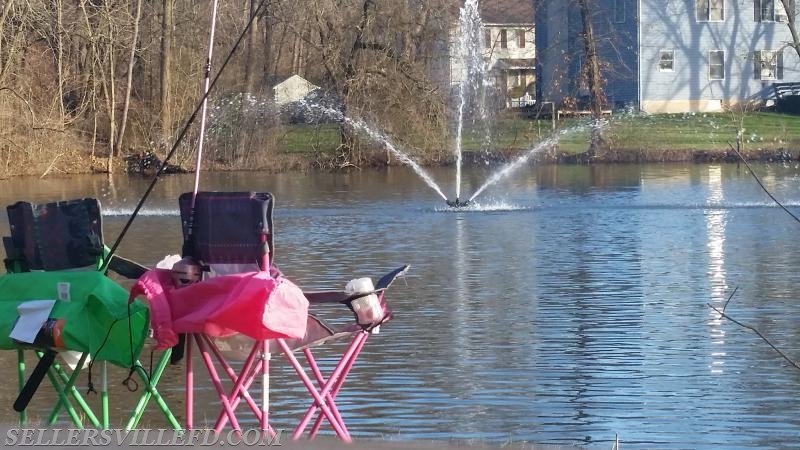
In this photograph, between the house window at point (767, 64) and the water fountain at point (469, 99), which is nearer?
the water fountain at point (469, 99)

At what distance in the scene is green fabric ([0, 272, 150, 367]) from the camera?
736 centimetres

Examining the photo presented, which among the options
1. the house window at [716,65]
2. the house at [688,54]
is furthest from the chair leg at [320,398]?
the house window at [716,65]

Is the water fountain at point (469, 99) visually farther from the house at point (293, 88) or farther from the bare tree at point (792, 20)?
the bare tree at point (792, 20)

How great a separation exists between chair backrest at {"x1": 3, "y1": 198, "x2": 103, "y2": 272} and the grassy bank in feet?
117

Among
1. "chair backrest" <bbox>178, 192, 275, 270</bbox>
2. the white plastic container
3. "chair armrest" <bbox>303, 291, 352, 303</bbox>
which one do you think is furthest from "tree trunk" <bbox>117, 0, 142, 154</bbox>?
the white plastic container

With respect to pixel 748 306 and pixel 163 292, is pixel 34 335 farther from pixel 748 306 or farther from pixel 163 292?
pixel 748 306

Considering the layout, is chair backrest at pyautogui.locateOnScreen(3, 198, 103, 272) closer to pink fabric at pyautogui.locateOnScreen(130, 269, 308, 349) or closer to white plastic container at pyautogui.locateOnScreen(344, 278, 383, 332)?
pink fabric at pyautogui.locateOnScreen(130, 269, 308, 349)

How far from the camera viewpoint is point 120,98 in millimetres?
47094

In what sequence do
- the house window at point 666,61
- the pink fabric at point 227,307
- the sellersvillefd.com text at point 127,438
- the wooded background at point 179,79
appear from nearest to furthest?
the sellersvillefd.com text at point 127,438 < the pink fabric at point 227,307 < the wooded background at point 179,79 < the house window at point 666,61

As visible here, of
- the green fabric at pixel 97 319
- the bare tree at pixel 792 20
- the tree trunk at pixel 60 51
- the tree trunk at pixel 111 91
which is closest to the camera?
the green fabric at pixel 97 319

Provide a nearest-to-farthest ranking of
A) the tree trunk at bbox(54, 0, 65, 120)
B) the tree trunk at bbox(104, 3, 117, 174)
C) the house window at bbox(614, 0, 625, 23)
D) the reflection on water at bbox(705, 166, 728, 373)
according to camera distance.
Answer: the reflection on water at bbox(705, 166, 728, 373)
the tree trunk at bbox(54, 0, 65, 120)
the tree trunk at bbox(104, 3, 117, 174)
the house window at bbox(614, 0, 625, 23)

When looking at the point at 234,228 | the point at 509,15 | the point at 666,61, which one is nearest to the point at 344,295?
the point at 234,228

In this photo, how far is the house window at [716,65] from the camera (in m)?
60.4

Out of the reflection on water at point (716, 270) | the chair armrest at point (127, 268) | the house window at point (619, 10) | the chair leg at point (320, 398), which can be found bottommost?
the reflection on water at point (716, 270)
